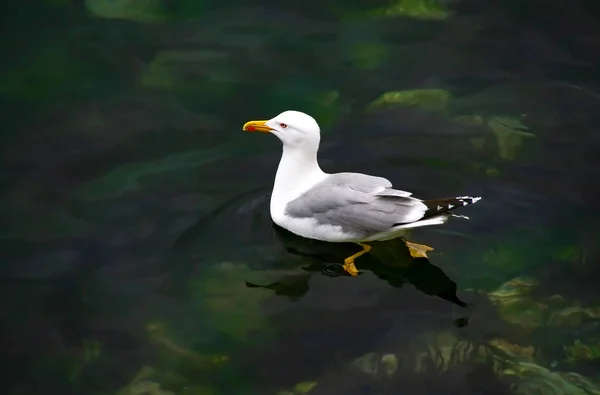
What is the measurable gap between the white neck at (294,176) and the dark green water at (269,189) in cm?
29

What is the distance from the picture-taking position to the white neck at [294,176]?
669 cm

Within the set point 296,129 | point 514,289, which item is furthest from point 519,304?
point 296,129

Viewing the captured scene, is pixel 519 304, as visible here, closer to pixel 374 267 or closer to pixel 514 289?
pixel 514 289

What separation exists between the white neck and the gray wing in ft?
0.28

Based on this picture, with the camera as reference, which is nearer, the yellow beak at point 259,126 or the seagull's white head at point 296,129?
the seagull's white head at point 296,129

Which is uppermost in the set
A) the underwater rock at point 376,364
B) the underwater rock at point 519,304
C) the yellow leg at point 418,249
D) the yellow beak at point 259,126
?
the yellow beak at point 259,126

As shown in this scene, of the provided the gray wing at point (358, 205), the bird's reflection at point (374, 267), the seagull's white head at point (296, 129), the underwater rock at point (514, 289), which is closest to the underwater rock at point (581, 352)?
the underwater rock at point (514, 289)

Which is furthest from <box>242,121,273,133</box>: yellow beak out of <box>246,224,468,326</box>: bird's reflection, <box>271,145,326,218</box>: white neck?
<box>246,224,468,326</box>: bird's reflection

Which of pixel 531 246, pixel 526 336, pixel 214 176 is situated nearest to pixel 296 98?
pixel 214 176

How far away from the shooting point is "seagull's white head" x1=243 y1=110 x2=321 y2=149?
21.7 ft

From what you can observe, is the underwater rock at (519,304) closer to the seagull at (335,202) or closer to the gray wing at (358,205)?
the seagull at (335,202)

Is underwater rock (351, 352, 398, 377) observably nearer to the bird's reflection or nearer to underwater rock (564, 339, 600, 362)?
the bird's reflection

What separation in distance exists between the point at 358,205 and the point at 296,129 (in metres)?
0.75

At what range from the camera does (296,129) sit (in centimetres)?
662
